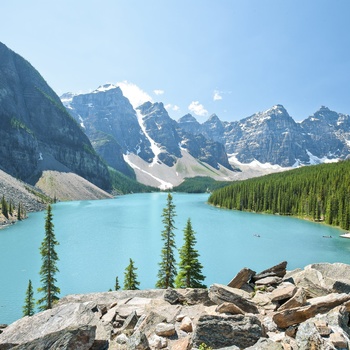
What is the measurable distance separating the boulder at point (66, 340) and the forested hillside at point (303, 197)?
10620cm

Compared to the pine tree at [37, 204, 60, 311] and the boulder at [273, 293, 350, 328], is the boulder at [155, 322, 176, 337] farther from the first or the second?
the pine tree at [37, 204, 60, 311]

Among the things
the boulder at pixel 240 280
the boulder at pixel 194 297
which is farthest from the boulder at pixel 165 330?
the boulder at pixel 240 280

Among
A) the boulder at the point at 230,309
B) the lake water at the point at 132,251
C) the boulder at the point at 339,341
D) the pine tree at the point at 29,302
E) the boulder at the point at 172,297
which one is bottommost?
the lake water at the point at 132,251

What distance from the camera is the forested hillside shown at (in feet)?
354

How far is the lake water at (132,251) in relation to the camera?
151ft

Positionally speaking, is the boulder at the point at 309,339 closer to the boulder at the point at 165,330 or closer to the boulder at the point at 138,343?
the boulder at the point at 165,330

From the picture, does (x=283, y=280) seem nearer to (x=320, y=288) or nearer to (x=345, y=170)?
(x=320, y=288)

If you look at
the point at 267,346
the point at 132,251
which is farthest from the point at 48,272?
the point at 267,346

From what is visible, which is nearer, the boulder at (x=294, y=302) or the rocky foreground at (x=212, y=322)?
the rocky foreground at (x=212, y=322)

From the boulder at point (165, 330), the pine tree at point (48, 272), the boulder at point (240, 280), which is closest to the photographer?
the boulder at point (165, 330)

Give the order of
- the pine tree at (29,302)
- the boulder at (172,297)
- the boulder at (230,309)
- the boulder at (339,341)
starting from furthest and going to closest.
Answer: the pine tree at (29,302)
the boulder at (172,297)
the boulder at (230,309)
the boulder at (339,341)

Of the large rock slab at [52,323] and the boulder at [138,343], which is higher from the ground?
the boulder at [138,343]

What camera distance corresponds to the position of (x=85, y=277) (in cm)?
4762

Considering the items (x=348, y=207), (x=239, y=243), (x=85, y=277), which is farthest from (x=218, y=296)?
(x=348, y=207)
